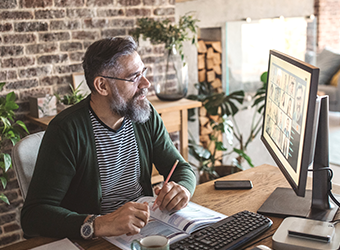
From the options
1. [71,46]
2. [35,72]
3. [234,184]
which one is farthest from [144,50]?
[234,184]

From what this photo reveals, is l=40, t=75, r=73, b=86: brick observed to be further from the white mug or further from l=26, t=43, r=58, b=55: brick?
the white mug

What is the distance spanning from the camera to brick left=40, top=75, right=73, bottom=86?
268cm

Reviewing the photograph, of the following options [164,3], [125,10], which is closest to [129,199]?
[125,10]

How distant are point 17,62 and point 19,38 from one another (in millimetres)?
160

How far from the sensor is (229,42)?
423 cm

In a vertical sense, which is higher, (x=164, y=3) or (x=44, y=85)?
(x=164, y=3)

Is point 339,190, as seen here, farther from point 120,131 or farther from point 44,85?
point 44,85

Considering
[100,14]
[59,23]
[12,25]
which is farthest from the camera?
[100,14]

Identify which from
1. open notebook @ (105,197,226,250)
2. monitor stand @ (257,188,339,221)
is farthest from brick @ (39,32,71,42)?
monitor stand @ (257,188,339,221)

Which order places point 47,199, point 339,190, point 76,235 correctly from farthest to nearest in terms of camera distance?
point 339,190 → point 47,199 → point 76,235

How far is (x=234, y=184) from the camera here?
4.98ft

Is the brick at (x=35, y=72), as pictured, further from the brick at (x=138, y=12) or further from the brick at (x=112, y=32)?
the brick at (x=138, y=12)

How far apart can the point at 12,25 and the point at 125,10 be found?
2.84ft

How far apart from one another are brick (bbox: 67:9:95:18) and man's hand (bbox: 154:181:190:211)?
6.10 feet
